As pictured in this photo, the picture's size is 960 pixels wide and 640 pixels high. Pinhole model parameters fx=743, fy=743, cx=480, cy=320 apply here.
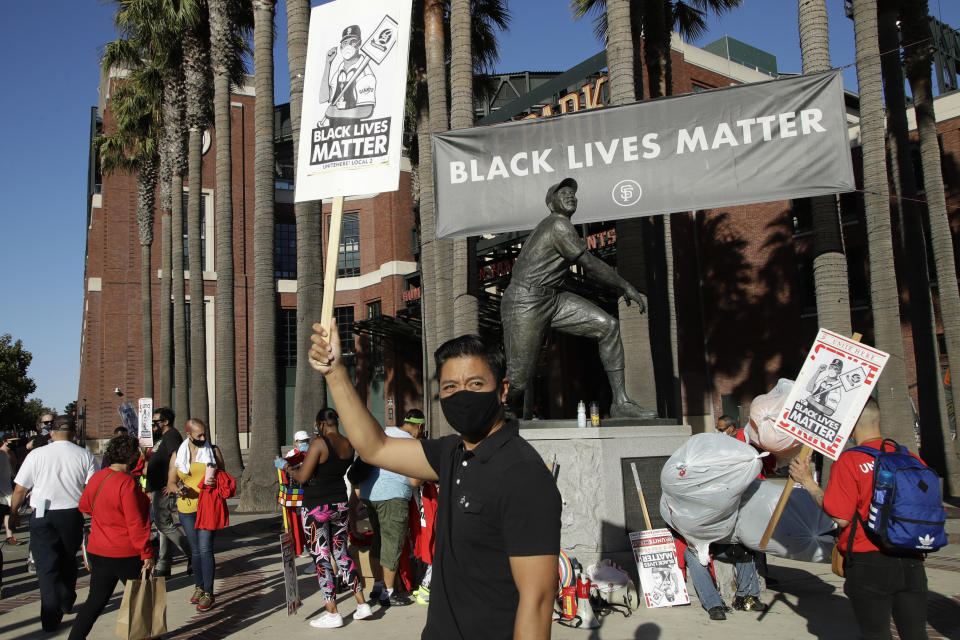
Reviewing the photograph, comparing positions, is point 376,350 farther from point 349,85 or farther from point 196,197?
point 349,85

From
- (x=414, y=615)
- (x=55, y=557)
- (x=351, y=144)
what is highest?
(x=351, y=144)

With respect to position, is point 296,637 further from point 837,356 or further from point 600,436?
point 837,356

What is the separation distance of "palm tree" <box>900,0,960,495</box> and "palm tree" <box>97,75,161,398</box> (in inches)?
857

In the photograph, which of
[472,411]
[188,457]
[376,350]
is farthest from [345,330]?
[472,411]

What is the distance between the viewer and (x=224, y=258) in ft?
59.3

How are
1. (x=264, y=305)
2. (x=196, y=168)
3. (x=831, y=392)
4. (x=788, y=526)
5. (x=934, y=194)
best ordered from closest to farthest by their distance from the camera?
(x=831, y=392) < (x=788, y=526) < (x=934, y=194) < (x=264, y=305) < (x=196, y=168)

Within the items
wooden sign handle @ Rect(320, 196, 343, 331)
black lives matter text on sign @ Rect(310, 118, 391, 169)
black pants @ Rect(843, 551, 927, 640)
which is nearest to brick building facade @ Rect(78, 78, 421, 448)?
black pants @ Rect(843, 551, 927, 640)

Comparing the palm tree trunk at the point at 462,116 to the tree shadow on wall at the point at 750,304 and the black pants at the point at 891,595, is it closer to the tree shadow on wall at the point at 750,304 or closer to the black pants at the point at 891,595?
the black pants at the point at 891,595

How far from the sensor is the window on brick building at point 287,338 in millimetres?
37531

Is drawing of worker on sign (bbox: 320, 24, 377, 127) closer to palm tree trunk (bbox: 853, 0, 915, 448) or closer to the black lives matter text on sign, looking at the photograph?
the black lives matter text on sign

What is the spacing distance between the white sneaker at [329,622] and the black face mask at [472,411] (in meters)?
4.57

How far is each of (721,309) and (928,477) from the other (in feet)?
88.7

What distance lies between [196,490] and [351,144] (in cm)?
529

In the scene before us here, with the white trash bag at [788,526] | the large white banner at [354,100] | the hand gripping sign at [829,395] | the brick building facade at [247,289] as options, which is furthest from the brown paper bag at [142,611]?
the brick building facade at [247,289]
